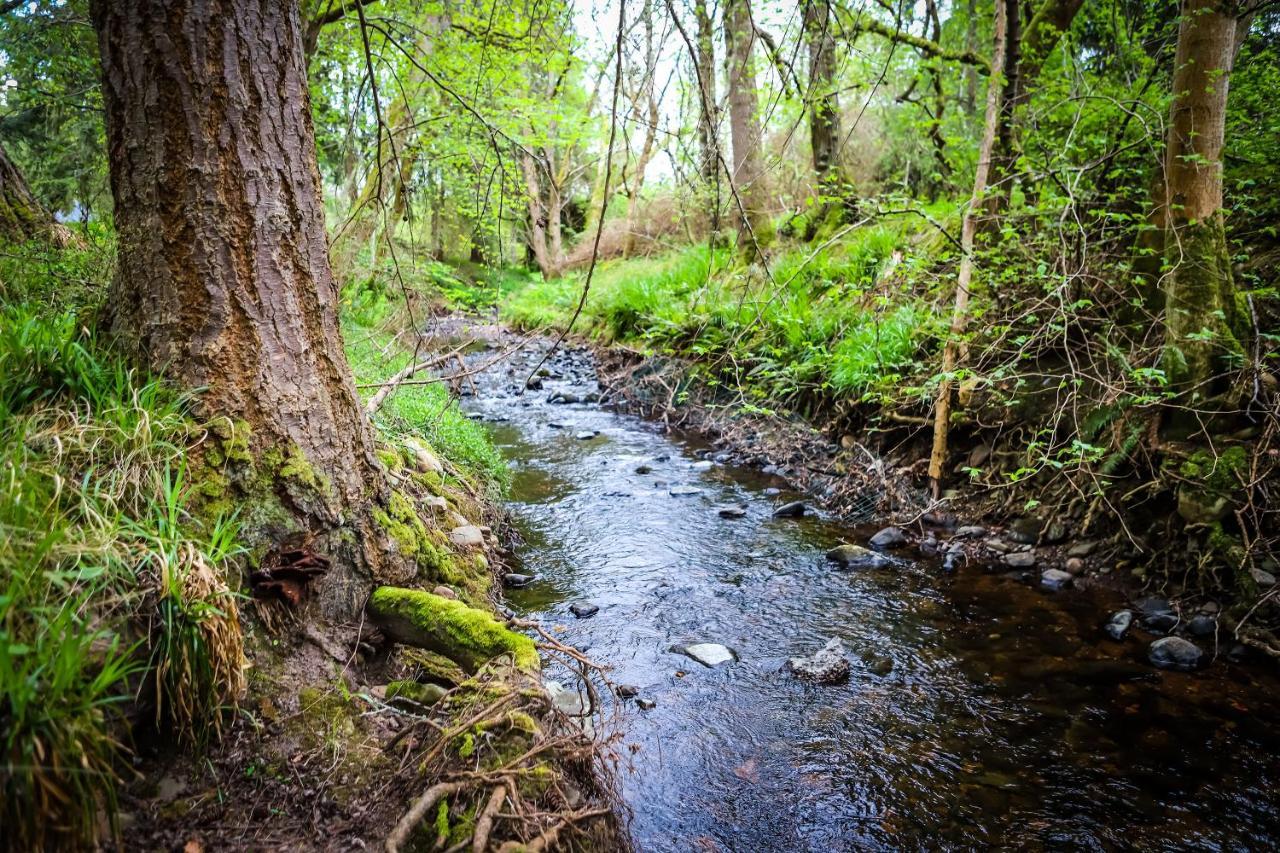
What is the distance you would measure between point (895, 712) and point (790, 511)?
106 inches

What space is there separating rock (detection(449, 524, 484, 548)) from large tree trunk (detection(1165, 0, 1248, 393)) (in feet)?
15.4

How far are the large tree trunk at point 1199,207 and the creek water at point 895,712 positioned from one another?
1724 mm

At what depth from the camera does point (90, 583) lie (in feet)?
5.12

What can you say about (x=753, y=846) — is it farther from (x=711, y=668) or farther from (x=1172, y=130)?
(x=1172, y=130)

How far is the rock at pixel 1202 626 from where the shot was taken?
3.41m

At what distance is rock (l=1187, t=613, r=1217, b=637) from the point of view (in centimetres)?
341

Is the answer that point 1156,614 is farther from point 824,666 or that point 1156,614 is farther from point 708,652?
point 708,652

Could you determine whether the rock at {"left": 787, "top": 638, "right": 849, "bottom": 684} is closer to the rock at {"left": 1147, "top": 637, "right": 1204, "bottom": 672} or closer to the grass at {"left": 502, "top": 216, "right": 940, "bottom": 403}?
the rock at {"left": 1147, "top": 637, "right": 1204, "bottom": 672}

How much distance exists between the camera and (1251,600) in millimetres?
3342

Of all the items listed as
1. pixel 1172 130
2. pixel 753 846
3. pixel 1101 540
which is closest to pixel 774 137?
pixel 1172 130

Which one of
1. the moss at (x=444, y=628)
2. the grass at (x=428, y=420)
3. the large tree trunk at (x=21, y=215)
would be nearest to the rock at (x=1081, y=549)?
the moss at (x=444, y=628)

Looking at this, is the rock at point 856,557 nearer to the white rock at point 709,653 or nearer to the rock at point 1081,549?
the rock at point 1081,549

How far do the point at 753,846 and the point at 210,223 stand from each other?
10.0 feet

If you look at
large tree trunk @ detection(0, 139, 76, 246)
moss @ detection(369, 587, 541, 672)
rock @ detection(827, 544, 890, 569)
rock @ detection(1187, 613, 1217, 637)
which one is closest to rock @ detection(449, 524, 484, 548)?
moss @ detection(369, 587, 541, 672)
